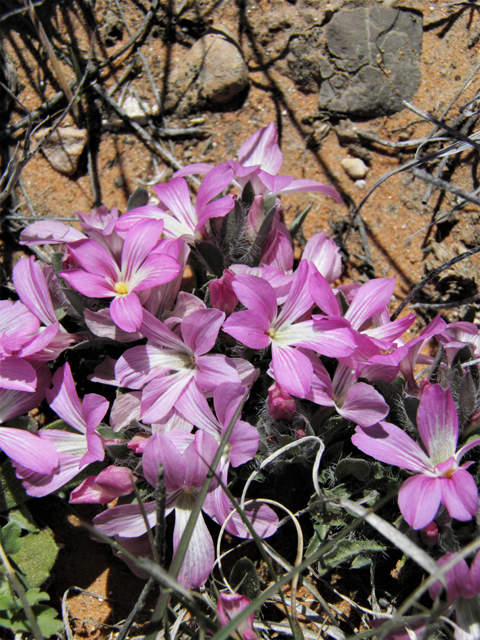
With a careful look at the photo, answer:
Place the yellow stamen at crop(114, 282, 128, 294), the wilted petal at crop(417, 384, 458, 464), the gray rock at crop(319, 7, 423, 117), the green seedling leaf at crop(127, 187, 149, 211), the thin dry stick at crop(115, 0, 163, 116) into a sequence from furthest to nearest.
A: the thin dry stick at crop(115, 0, 163, 116) → the gray rock at crop(319, 7, 423, 117) → the green seedling leaf at crop(127, 187, 149, 211) → the yellow stamen at crop(114, 282, 128, 294) → the wilted petal at crop(417, 384, 458, 464)

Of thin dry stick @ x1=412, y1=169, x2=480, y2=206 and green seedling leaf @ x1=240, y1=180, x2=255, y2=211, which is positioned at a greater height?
green seedling leaf @ x1=240, y1=180, x2=255, y2=211

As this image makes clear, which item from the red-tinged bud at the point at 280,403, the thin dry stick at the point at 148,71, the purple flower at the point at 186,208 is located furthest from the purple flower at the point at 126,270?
the thin dry stick at the point at 148,71

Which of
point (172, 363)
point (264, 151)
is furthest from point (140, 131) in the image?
point (172, 363)

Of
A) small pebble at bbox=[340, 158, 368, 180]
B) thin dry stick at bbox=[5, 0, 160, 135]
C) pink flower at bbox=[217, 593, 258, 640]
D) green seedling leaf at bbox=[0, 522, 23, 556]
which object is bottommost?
pink flower at bbox=[217, 593, 258, 640]

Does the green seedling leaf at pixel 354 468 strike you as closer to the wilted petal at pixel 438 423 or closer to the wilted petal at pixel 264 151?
the wilted petal at pixel 438 423

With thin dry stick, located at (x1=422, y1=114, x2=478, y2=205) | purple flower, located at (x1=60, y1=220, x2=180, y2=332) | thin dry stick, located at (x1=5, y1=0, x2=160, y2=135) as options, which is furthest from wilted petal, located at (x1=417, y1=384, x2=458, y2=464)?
thin dry stick, located at (x1=5, y1=0, x2=160, y2=135)

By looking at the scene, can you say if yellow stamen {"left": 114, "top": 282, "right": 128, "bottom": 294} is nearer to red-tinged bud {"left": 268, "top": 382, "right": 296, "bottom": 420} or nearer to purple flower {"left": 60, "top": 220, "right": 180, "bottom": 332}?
purple flower {"left": 60, "top": 220, "right": 180, "bottom": 332}

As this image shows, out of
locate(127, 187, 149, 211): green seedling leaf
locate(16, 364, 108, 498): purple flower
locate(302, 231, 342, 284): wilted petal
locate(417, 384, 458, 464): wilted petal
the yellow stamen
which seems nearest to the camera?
locate(417, 384, 458, 464): wilted petal

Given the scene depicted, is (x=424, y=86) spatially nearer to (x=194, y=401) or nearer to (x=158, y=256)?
(x=158, y=256)

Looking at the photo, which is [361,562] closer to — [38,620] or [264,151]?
[38,620]
